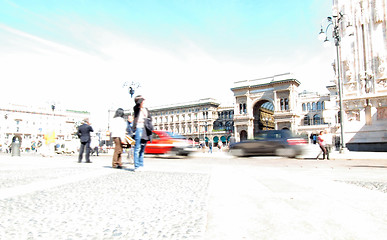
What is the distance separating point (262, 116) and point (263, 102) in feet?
20.1

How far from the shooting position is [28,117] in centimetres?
7612

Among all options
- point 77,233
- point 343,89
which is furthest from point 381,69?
point 77,233

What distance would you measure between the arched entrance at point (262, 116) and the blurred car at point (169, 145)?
49.6 m

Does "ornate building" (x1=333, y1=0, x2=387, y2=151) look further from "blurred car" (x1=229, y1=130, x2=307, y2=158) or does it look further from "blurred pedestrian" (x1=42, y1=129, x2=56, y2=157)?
"blurred pedestrian" (x1=42, y1=129, x2=56, y2=157)

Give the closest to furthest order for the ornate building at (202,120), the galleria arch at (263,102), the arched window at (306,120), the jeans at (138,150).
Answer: the jeans at (138,150), the galleria arch at (263,102), the arched window at (306,120), the ornate building at (202,120)

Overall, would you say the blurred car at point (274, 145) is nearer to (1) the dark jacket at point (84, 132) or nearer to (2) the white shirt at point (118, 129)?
(1) the dark jacket at point (84, 132)

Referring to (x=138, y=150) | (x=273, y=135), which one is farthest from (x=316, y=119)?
(x=138, y=150)

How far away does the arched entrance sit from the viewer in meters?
64.4

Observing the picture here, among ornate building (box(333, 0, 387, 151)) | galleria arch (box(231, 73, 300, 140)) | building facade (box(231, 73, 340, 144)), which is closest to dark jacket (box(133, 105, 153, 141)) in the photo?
ornate building (box(333, 0, 387, 151))

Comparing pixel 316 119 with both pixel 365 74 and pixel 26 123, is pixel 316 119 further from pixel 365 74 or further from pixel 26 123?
pixel 26 123

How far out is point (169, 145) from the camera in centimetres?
1299

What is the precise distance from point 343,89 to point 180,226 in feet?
72.3

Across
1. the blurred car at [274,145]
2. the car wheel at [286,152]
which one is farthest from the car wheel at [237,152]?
the car wheel at [286,152]

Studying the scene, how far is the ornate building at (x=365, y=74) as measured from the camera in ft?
59.6
